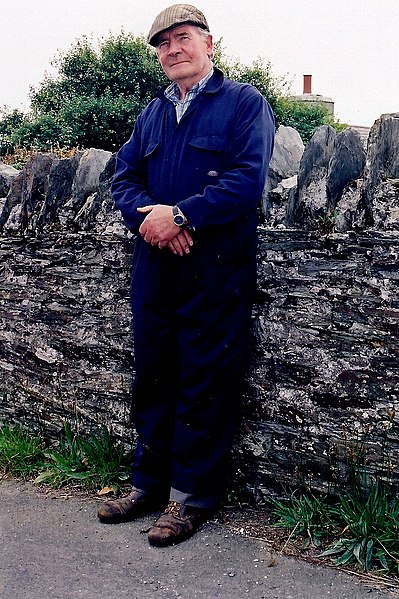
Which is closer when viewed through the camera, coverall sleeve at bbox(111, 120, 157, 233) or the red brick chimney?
coverall sleeve at bbox(111, 120, 157, 233)

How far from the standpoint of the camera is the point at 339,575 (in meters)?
3.33

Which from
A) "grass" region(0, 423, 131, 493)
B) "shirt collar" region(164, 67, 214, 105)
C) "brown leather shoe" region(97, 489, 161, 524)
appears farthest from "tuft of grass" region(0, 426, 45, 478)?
"shirt collar" region(164, 67, 214, 105)

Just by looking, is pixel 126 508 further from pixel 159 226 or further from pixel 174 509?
pixel 159 226

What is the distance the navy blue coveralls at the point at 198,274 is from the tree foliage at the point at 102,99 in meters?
12.4

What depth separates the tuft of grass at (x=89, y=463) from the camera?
4375 mm

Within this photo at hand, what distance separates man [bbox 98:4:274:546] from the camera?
3.59 meters

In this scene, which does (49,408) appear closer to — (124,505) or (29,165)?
(124,505)

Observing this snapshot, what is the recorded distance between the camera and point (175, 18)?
364 cm

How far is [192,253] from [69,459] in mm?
1661

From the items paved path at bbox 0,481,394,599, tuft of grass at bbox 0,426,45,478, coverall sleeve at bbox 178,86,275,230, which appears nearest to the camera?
paved path at bbox 0,481,394,599

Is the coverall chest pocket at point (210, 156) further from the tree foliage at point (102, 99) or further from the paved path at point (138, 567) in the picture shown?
the tree foliage at point (102, 99)

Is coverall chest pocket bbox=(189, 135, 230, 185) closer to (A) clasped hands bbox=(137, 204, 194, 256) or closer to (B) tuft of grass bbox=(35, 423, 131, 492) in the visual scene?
(A) clasped hands bbox=(137, 204, 194, 256)

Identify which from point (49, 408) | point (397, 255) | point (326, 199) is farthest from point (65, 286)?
point (397, 255)

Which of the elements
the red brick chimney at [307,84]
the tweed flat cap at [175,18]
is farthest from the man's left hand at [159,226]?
the red brick chimney at [307,84]
